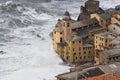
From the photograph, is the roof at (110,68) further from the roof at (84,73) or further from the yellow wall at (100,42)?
the yellow wall at (100,42)

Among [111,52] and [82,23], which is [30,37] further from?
[111,52]

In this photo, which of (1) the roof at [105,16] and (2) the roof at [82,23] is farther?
(1) the roof at [105,16]

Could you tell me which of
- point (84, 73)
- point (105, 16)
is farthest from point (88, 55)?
point (84, 73)

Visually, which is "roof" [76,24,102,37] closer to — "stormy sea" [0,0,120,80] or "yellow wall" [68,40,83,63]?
"yellow wall" [68,40,83,63]

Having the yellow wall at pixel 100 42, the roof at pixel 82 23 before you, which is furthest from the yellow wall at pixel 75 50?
the roof at pixel 82 23

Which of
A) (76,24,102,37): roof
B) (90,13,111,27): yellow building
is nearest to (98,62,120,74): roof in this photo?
(76,24,102,37): roof

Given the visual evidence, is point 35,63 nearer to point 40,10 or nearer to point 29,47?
point 29,47

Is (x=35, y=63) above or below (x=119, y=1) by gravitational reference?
below

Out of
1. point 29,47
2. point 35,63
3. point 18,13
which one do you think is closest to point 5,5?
point 18,13
